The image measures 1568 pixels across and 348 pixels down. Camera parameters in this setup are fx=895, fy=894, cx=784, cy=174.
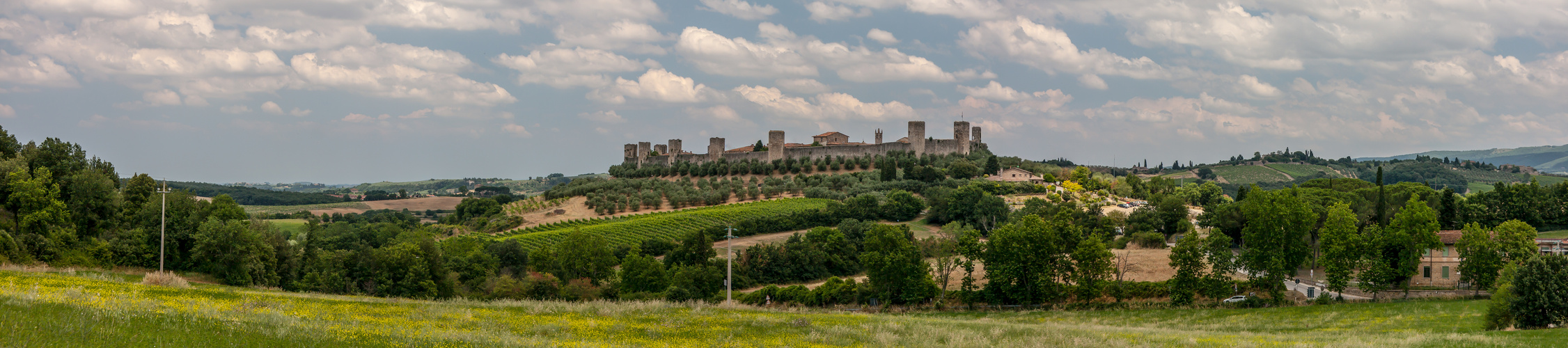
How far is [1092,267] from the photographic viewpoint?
120 feet

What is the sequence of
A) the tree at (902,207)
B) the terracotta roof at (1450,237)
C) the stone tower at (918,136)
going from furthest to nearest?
the stone tower at (918,136) → the tree at (902,207) → the terracotta roof at (1450,237)

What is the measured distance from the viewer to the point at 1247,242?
3875 cm

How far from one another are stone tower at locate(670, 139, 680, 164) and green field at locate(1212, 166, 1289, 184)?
309 ft

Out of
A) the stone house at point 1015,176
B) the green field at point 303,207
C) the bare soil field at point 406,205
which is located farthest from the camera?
the green field at point 303,207

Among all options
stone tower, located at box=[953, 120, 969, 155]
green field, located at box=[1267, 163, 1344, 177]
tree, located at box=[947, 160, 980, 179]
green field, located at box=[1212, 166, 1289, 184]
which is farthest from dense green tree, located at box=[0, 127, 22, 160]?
green field, located at box=[1267, 163, 1344, 177]

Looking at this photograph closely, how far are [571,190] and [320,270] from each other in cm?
4814

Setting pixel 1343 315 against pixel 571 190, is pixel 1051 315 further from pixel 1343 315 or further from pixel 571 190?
pixel 571 190

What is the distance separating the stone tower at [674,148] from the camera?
339 ft

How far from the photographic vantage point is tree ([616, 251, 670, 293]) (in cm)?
4297

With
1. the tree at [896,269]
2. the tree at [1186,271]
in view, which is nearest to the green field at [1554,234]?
the tree at [1186,271]

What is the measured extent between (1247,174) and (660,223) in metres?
126

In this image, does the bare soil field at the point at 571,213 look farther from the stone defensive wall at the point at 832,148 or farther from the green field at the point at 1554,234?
the green field at the point at 1554,234

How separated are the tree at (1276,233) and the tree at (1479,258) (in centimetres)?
534

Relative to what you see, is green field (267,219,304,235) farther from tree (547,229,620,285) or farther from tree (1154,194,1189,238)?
tree (1154,194,1189,238)
